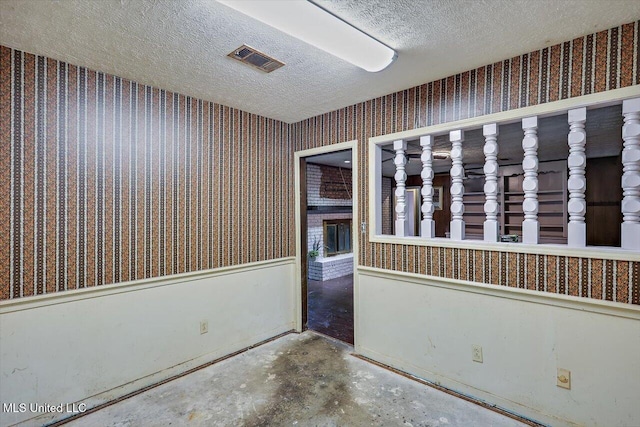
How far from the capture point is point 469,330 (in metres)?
2.21

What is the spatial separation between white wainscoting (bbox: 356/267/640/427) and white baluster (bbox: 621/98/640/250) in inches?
15.8

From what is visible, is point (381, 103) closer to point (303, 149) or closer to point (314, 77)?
point (314, 77)

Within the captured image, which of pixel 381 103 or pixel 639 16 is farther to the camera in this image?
pixel 381 103

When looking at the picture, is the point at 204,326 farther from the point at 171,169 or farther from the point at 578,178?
the point at 578,178

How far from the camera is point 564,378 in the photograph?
1.85 metres

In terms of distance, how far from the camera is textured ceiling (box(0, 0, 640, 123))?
1494mm

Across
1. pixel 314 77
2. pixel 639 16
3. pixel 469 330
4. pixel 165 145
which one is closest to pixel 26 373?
pixel 165 145

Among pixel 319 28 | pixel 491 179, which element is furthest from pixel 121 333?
pixel 491 179

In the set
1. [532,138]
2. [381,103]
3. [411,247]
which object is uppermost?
[381,103]

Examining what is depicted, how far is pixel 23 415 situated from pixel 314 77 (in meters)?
2.90

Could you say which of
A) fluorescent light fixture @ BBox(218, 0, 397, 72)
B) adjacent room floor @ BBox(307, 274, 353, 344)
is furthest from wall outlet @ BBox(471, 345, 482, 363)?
fluorescent light fixture @ BBox(218, 0, 397, 72)

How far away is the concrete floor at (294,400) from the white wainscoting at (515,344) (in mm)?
196

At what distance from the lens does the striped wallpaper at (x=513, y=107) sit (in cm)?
168

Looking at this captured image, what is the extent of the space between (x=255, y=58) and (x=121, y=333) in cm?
220
